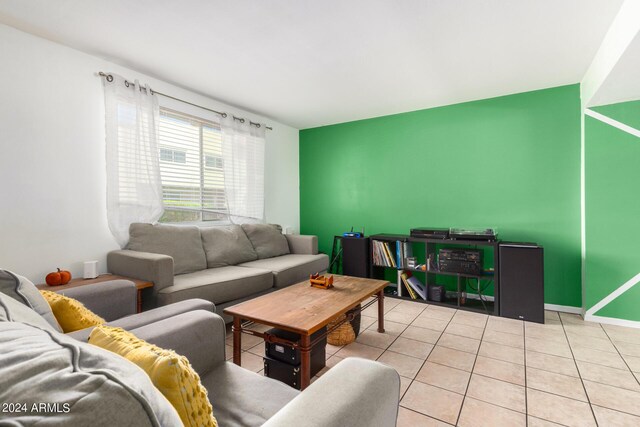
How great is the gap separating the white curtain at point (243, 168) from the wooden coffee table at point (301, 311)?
1.83m

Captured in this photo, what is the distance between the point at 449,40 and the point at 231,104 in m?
→ 2.63

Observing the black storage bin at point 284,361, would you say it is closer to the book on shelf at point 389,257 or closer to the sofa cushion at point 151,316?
the sofa cushion at point 151,316

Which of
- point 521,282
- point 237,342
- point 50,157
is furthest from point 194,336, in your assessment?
point 521,282

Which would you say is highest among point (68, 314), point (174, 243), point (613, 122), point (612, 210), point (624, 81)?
point (624, 81)

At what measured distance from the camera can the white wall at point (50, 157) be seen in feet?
7.10

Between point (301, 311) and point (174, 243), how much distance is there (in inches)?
68.9

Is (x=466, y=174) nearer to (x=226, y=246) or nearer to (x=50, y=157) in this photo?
(x=226, y=246)

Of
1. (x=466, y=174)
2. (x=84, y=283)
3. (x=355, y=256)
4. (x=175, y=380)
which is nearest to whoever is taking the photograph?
(x=175, y=380)

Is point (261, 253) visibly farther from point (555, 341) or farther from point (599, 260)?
point (599, 260)

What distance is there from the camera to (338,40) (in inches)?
91.2

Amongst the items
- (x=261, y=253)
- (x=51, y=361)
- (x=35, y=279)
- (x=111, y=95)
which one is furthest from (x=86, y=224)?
(x=51, y=361)

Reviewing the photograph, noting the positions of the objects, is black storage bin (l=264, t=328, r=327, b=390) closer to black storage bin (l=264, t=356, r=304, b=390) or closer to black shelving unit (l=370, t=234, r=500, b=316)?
black storage bin (l=264, t=356, r=304, b=390)

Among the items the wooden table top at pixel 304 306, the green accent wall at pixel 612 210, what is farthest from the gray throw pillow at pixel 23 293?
the green accent wall at pixel 612 210

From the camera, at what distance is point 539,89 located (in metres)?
3.25
